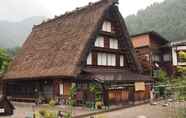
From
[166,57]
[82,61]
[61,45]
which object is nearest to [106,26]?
[61,45]

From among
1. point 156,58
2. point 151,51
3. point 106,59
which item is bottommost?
point 106,59

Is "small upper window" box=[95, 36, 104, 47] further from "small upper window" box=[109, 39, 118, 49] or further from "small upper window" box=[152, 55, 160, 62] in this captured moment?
"small upper window" box=[152, 55, 160, 62]

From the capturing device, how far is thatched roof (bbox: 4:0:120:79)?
21922 millimetres

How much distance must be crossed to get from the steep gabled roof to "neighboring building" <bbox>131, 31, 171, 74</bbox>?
863 centimetres

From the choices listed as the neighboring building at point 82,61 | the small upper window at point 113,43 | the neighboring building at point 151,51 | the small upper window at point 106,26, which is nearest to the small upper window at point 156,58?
the neighboring building at point 151,51

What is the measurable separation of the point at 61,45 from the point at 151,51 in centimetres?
1185

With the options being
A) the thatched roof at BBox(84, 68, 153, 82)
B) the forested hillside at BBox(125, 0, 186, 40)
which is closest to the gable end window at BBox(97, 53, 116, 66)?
the thatched roof at BBox(84, 68, 153, 82)

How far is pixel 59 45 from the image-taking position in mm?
24641

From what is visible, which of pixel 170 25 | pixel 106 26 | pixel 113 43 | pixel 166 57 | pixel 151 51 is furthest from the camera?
pixel 170 25

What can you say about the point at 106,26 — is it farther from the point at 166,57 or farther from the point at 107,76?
the point at 166,57

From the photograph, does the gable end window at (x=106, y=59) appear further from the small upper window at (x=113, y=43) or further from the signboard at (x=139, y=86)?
the signboard at (x=139, y=86)

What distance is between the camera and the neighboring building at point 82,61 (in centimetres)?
2131

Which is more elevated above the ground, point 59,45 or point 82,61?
point 59,45

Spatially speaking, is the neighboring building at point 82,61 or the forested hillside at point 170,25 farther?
the forested hillside at point 170,25
